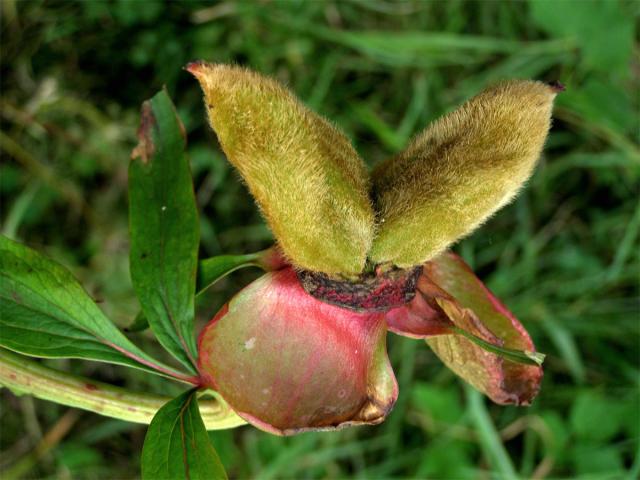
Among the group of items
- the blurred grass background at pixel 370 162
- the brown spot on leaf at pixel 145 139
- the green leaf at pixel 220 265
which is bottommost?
the blurred grass background at pixel 370 162

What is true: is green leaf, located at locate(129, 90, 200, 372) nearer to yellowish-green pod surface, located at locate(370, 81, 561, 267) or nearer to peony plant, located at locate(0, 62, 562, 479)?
peony plant, located at locate(0, 62, 562, 479)

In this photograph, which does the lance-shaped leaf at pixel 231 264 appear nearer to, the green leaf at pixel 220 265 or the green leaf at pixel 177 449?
the green leaf at pixel 220 265

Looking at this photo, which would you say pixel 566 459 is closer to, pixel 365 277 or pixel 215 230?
pixel 215 230

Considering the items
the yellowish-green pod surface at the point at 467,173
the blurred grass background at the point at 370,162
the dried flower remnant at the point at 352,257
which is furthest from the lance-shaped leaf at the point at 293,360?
the blurred grass background at the point at 370,162

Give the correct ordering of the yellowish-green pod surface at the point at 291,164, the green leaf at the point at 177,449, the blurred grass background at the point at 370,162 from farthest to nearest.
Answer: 1. the blurred grass background at the point at 370,162
2. the green leaf at the point at 177,449
3. the yellowish-green pod surface at the point at 291,164

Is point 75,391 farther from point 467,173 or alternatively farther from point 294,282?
point 467,173

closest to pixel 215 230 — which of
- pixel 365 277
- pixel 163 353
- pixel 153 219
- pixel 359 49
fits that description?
pixel 163 353

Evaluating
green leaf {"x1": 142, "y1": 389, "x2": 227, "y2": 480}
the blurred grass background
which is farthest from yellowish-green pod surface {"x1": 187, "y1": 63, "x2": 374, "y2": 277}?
the blurred grass background
